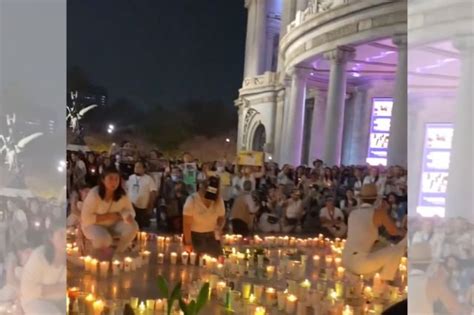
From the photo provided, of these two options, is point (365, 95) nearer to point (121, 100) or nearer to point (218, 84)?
point (218, 84)

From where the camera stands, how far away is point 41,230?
6.29 feet

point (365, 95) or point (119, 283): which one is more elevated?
point (365, 95)

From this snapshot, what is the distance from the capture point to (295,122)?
6.12m

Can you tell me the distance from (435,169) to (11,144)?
49.1 inches

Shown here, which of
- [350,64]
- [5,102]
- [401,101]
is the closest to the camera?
[5,102]

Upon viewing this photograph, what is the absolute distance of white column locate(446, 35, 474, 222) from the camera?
170cm

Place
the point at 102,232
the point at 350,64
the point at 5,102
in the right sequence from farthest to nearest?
the point at 350,64
the point at 102,232
the point at 5,102

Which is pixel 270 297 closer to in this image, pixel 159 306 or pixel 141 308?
pixel 159 306

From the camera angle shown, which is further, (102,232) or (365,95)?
(365,95)

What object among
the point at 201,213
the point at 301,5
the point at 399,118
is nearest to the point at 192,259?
the point at 201,213

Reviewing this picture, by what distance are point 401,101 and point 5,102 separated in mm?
3674

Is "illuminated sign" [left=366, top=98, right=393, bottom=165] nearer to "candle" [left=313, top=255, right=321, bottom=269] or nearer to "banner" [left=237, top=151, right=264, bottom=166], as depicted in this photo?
"banner" [left=237, top=151, right=264, bottom=166]

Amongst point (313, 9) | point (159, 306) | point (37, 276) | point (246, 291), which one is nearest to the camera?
point (37, 276)

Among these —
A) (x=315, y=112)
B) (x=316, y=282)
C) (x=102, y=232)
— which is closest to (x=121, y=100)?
(x=102, y=232)
